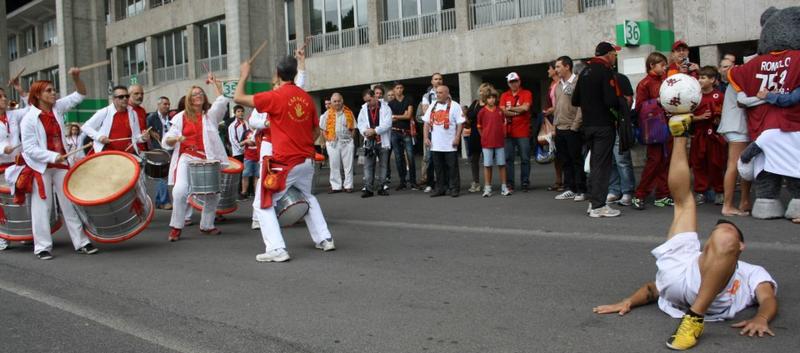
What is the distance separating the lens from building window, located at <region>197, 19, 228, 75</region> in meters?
38.2

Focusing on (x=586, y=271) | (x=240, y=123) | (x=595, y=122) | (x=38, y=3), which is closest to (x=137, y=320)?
(x=586, y=271)

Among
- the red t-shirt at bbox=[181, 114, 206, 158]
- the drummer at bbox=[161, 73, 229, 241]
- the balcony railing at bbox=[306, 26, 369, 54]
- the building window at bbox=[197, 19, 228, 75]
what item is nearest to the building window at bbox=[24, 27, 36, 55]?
the building window at bbox=[197, 19, 228, 75]

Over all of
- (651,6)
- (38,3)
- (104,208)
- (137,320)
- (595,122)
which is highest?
(38,3)

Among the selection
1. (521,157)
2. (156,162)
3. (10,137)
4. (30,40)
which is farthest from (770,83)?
(30,40)

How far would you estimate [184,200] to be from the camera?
31.6 feet

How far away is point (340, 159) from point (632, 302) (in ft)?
33.4

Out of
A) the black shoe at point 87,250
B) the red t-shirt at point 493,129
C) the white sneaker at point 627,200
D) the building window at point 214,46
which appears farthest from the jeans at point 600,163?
the building window at point 214,46

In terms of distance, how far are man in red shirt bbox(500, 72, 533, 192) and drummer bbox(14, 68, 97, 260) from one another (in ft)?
22.6

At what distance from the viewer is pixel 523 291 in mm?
5926

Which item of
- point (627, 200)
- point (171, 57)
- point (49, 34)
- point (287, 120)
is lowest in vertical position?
point (627, 200)

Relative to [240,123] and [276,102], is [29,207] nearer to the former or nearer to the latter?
[276,102]

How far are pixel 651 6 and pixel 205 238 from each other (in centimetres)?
1051

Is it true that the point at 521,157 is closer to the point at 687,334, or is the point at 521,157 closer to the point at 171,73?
the point at 687,334

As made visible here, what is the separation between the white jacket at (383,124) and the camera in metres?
14.3
